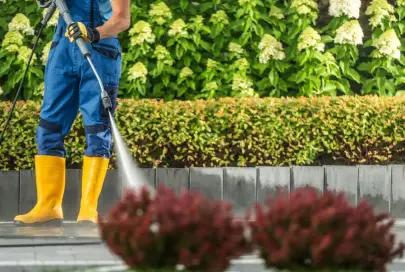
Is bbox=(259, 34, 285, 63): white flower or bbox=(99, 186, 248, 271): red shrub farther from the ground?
bbox=(259, 34, 285, 63): white flower

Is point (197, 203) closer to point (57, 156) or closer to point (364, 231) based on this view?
point (364, 231)

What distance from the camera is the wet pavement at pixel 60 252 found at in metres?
6.45

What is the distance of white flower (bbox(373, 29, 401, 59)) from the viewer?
1111 centimetres

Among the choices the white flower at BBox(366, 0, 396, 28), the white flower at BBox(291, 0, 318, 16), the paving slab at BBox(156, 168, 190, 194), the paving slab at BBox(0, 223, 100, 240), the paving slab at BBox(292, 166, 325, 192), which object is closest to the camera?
the paving slab at BBox(0, 223, 100, 240)

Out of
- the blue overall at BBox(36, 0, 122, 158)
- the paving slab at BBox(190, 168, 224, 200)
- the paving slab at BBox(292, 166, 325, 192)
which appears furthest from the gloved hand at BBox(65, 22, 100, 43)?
the paving slab at BBox(292, 166, 325, 192)

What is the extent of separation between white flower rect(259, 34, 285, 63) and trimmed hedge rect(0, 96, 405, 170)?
99 centimetres

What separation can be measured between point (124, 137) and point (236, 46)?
198 centimetres

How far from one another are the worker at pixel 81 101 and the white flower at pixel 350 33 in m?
3.16

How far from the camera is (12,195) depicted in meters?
9.37

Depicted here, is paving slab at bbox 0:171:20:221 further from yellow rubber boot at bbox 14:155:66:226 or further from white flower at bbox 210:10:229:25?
white flower at bbox 210:10:229:25

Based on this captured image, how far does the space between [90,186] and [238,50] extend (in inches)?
122

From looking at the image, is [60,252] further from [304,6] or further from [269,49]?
[304,6]

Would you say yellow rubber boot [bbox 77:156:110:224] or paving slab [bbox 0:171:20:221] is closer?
yellow rubber boot [bbox 77:156:110:224]

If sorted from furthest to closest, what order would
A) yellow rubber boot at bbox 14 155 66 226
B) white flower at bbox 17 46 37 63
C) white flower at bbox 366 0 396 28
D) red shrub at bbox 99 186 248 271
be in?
white flower at bbox 366 0 396 28
white flower at bbox 17 46 37 63
yellow rubber boot at bbox 14 155 66 226
red shrub at bbox 99 186 248 271
